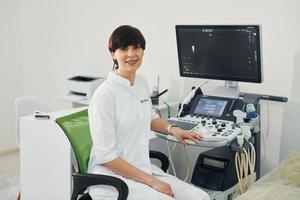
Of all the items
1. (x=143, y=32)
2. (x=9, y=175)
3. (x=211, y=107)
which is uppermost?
(x=143, y=32)

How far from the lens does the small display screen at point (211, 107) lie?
2.47 metres

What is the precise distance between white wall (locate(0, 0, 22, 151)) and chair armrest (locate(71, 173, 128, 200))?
2.90m

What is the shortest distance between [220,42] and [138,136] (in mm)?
884

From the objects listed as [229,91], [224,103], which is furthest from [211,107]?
[229,91]

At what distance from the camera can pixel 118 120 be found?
189 cm

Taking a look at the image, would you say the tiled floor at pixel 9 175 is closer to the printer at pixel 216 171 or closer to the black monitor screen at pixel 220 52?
the printer at pixel 216 171

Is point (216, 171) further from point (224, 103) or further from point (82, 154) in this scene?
point (82, 154)

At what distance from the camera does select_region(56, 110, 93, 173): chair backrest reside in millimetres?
1918

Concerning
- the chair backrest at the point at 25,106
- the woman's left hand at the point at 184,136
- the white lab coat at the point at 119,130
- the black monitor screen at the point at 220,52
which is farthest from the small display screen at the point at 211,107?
the chair backrest at the point at 25,106

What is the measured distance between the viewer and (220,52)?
99.1 inches

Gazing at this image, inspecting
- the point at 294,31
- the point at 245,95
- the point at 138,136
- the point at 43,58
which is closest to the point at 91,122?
the point at 138,136

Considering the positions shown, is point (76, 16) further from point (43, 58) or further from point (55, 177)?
point (55, 177)

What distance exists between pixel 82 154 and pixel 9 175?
82.8 inches

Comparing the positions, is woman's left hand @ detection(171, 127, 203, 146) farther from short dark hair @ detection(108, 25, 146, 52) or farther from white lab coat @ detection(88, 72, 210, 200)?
short dark hair @ detection(108, 25, 146, 52)
